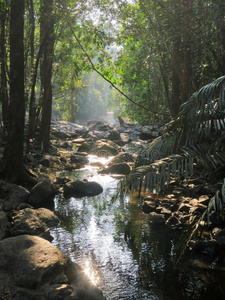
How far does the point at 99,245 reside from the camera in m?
Answer: 5.97

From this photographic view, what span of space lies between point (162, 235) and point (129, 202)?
8.08 ft

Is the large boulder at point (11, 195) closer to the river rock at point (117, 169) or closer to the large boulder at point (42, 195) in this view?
the large boulder at point (42, 195)

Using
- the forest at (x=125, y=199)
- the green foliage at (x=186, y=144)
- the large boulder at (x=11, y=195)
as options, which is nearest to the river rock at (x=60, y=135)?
the forest at (x=125, y=199)

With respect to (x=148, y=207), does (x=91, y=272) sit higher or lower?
lower

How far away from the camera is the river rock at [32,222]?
6188 millimetres

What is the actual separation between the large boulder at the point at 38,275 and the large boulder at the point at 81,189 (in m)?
5.36

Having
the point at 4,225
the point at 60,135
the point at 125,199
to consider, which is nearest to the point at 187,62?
the point at 125,199

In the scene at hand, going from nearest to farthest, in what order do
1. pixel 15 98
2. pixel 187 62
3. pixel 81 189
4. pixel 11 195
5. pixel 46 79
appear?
pixel 11 195, pixel 15 98, pixel 81 189, pixel 187 62, pixel 46 79

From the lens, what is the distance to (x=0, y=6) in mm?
10172

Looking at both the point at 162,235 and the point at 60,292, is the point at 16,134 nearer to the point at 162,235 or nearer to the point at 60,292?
the point at 162,235

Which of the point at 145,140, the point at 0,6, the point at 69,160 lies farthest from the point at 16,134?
the point at 145,140

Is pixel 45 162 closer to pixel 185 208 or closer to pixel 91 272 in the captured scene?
pixel 185 208

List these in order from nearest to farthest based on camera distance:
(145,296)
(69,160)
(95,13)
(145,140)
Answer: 1. (145,296)
2. (95,13)
3. (69,160)
4. (145,140)

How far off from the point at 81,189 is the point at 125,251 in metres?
4.35
